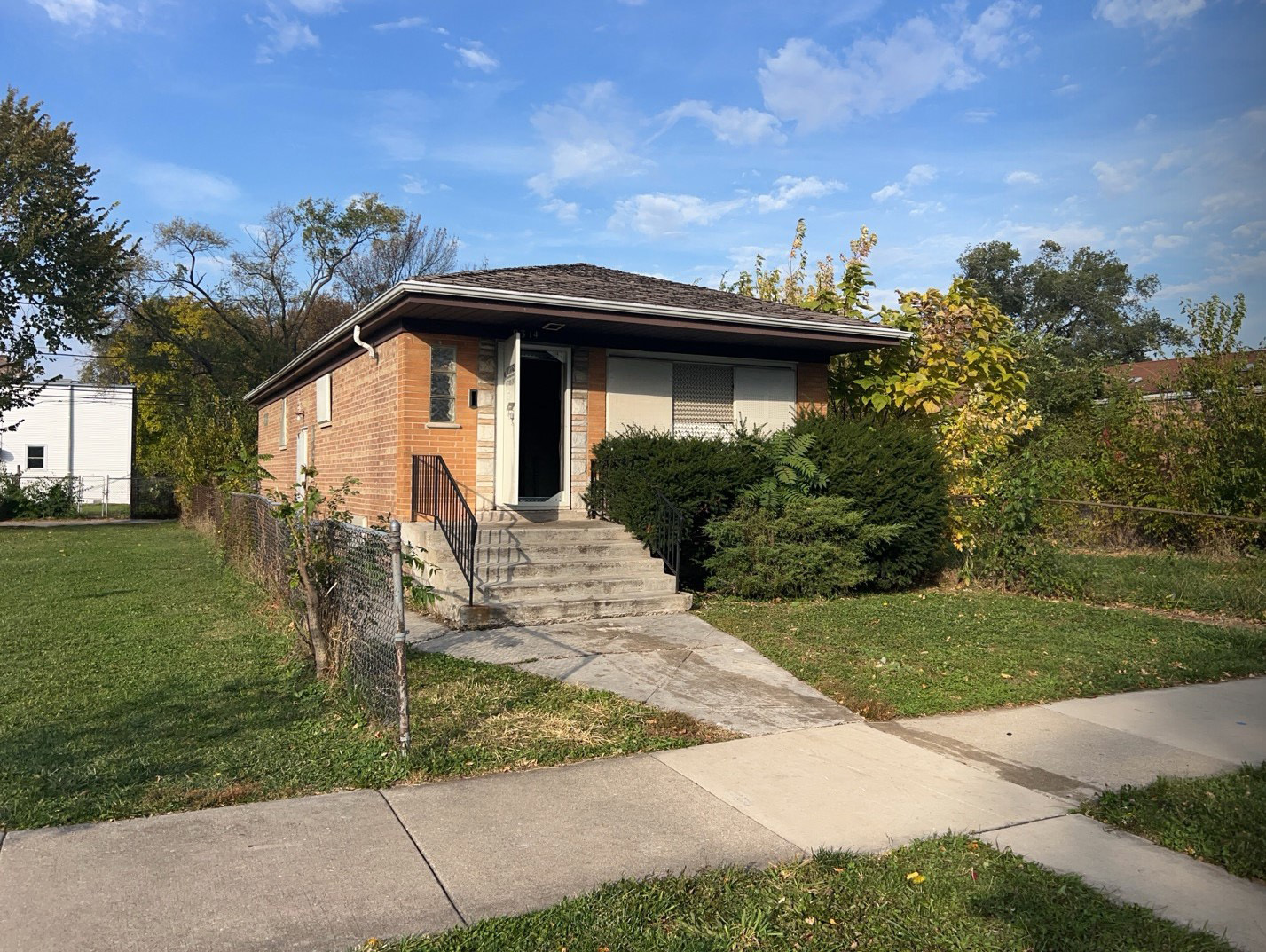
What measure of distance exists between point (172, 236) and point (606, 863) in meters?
44.7

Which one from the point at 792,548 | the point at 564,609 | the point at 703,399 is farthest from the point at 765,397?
the point at 564,609

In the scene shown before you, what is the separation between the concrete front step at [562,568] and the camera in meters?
9.41

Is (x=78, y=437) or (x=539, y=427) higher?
(x=78, y=437)

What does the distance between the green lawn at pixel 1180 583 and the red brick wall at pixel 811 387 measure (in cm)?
388

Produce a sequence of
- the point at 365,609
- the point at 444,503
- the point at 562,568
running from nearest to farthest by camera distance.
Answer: the point at 365,609 < the point at 562,568 < the point at 444,503

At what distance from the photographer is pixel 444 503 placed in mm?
10883

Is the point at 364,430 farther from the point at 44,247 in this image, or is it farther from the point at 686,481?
the point at 44,247

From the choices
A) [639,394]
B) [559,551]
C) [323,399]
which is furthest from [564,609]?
[323,399]

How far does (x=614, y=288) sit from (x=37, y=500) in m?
26.6

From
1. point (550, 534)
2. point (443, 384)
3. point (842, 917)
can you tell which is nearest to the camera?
point (842, 917)

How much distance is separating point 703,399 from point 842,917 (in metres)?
9.96

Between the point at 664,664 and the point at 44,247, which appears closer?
the point at 664,664

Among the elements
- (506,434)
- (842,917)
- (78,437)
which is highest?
(78,437)

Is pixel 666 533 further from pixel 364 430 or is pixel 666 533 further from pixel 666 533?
pixel 364 430
